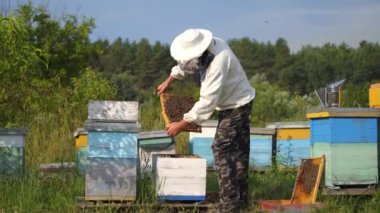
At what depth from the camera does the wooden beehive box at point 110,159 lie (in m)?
4.26

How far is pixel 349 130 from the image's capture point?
15.5 ft

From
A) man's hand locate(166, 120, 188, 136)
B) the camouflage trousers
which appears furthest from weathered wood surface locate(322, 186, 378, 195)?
man's hand locate(166, 120, 188, 136)

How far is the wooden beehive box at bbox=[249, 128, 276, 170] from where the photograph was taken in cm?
686

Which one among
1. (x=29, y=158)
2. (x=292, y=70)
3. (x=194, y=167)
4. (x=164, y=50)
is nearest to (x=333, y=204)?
(x=194, y=167)

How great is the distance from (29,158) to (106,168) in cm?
344

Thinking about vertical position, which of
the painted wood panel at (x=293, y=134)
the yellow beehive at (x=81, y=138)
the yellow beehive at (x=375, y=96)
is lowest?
the yellow beehive at (x=81, y=138)

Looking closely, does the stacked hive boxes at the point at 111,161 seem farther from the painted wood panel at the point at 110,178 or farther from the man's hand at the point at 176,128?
the man's hand at the point at 176,128

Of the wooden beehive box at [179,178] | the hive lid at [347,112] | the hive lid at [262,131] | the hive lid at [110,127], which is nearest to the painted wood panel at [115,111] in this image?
the hive lid at [110,127]

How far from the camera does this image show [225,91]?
4.07 m

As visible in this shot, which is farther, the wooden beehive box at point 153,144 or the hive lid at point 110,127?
the wooden beehive box at point 153,144

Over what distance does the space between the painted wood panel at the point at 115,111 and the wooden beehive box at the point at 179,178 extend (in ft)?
1.59

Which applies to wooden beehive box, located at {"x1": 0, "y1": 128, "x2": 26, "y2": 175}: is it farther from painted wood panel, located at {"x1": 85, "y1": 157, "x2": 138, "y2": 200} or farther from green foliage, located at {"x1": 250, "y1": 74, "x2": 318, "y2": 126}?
green foliage, located at {"x1": 250, "y1": 74, "x2": 318, "y2": 126}

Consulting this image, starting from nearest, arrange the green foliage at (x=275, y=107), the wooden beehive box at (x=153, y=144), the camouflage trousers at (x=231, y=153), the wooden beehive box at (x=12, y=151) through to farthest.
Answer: the camouflage trousers at (x=231, y=153) < the wooden beehive box at (x=12, y=151) < the wooden beehive box at (x=153, y=144) < the green foliage at (x=275, y=107)

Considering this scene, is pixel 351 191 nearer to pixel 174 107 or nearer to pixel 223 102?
pixel 223 102
